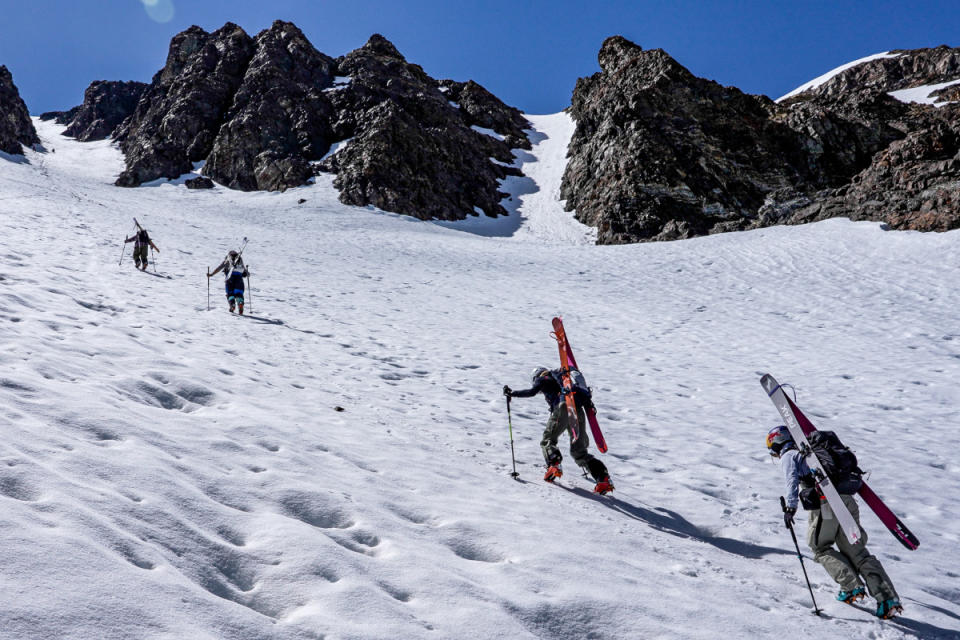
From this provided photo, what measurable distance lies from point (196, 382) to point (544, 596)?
6258mm

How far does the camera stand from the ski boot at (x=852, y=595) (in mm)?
4961

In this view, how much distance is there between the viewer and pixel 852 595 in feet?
16.4

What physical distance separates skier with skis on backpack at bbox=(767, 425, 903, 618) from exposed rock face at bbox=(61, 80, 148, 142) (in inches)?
4311

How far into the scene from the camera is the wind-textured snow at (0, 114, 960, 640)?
3635mm

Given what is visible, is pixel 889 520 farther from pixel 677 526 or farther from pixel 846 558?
pixel 677 526

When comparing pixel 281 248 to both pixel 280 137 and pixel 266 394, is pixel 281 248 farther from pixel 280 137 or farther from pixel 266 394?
pixel 280 137

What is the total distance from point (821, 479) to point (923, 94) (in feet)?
305

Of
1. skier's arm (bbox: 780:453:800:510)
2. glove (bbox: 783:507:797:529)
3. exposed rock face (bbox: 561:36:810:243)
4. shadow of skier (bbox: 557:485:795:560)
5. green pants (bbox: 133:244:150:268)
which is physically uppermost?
exposed rock face (bbox: 561:36:810:243)

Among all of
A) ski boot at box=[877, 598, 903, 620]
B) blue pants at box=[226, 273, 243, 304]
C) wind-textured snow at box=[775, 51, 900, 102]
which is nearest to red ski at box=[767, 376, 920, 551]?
ski boot at box=[877, 598, 903, 620]

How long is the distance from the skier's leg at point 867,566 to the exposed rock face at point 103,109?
110056mm

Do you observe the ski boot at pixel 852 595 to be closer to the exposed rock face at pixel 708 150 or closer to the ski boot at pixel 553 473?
the ski boot at pixel 553 473

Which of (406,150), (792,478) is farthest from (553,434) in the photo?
(406,150)

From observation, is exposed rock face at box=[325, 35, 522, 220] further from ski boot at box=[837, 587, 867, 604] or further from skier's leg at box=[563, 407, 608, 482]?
ski boot at box=[837, 587, 867, 604]

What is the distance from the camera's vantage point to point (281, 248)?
30.5 metres
